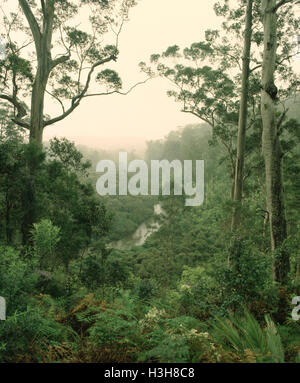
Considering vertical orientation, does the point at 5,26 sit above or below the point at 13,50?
above

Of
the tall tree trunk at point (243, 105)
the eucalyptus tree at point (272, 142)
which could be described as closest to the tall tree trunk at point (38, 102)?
the tall tree trunk at point (243, 105)

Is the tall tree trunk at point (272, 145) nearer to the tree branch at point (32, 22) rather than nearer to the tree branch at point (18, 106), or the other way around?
the tree branch at point (32, 22)

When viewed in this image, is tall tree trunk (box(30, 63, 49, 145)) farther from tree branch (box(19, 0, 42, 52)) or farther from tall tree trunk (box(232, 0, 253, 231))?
tall tree trunk (box(232, 0, 253, 231))

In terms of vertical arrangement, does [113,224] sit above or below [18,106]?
below

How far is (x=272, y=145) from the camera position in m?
4.61

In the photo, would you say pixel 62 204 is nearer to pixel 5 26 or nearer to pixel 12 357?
pixel 12 357

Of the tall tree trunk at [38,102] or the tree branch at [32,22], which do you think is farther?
the tree branch at [32,22]

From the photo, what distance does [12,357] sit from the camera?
188cm

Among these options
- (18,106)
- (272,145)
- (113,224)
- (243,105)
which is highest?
(18,106)

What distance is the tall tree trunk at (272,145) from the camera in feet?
14.3

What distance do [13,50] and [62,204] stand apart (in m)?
4.95

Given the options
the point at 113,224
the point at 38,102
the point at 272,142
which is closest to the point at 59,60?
the point at 38,102

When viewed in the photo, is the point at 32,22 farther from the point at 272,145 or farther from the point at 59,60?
the point at 272,145
